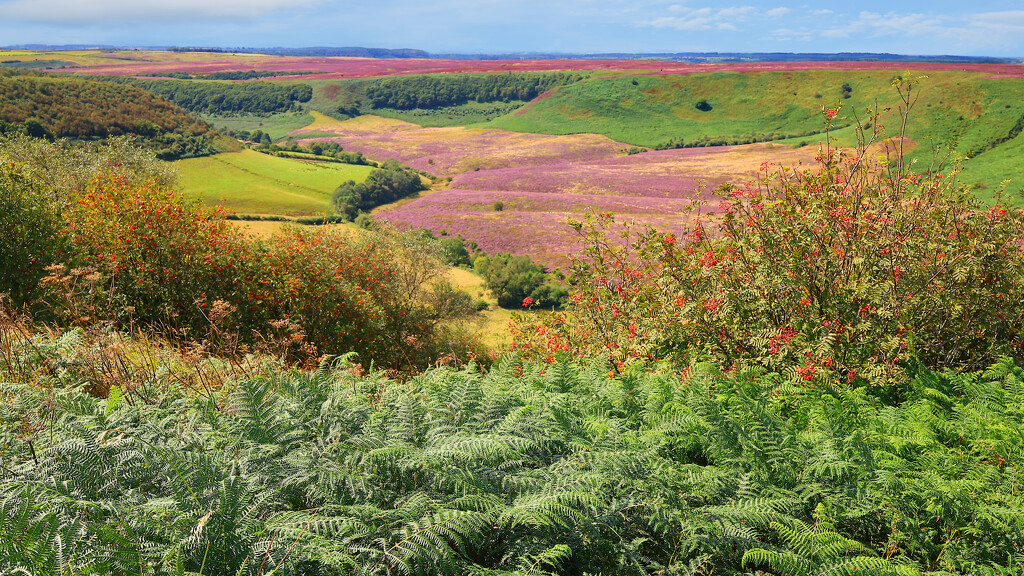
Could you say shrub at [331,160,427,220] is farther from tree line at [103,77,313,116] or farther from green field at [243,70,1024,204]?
tree line at [103,77,313,116]

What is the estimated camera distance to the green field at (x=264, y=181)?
213 ft

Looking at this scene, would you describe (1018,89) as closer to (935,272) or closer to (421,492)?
(935,272)

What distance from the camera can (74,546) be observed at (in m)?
2.51

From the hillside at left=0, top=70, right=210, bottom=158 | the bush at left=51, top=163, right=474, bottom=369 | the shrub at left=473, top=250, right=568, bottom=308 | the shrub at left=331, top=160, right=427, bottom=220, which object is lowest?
the shrub at left=473, top=250, right=568, bottom=308

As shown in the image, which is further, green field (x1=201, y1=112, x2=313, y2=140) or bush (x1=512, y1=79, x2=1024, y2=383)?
green field (x1=201, y1=112, x2=313, y2=140)

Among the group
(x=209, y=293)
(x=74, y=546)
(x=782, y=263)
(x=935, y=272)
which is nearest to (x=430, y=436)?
(x=74, y=546)

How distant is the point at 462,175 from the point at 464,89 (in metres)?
78.8

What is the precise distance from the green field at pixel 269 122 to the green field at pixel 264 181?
45.4m

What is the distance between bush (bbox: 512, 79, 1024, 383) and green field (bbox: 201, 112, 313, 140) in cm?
13101

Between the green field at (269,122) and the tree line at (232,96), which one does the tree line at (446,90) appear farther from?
the green field at (269,122)

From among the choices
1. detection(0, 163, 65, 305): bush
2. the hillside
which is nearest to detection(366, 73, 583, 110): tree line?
the hillside

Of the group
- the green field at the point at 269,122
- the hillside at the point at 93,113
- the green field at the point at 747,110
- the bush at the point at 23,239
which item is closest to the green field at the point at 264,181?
the hillside at the point at 93,113

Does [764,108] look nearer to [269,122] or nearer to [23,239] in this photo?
[269,122]

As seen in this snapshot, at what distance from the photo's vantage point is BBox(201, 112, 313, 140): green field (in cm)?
12850
